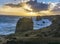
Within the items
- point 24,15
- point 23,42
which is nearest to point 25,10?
point 24,15

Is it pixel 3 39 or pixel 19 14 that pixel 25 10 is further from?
pixel 3 39

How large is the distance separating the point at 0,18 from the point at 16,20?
15 cm

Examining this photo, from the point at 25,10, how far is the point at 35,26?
17cm

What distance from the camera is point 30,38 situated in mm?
3646

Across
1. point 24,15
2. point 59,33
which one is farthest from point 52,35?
point 24,15

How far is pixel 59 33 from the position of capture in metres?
3.67

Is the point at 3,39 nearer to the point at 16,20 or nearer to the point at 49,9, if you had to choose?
the point at 16,20

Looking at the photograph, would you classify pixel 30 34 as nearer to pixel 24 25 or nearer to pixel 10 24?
pixel 24 25

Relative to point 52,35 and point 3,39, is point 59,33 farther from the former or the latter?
point 3,39

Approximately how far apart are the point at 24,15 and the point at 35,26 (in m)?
0.14

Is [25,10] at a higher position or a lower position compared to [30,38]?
higher

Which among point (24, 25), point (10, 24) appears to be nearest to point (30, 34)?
point (24, 25)

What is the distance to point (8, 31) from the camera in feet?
12.0

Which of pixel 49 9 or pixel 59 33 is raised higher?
pixel 49 9
